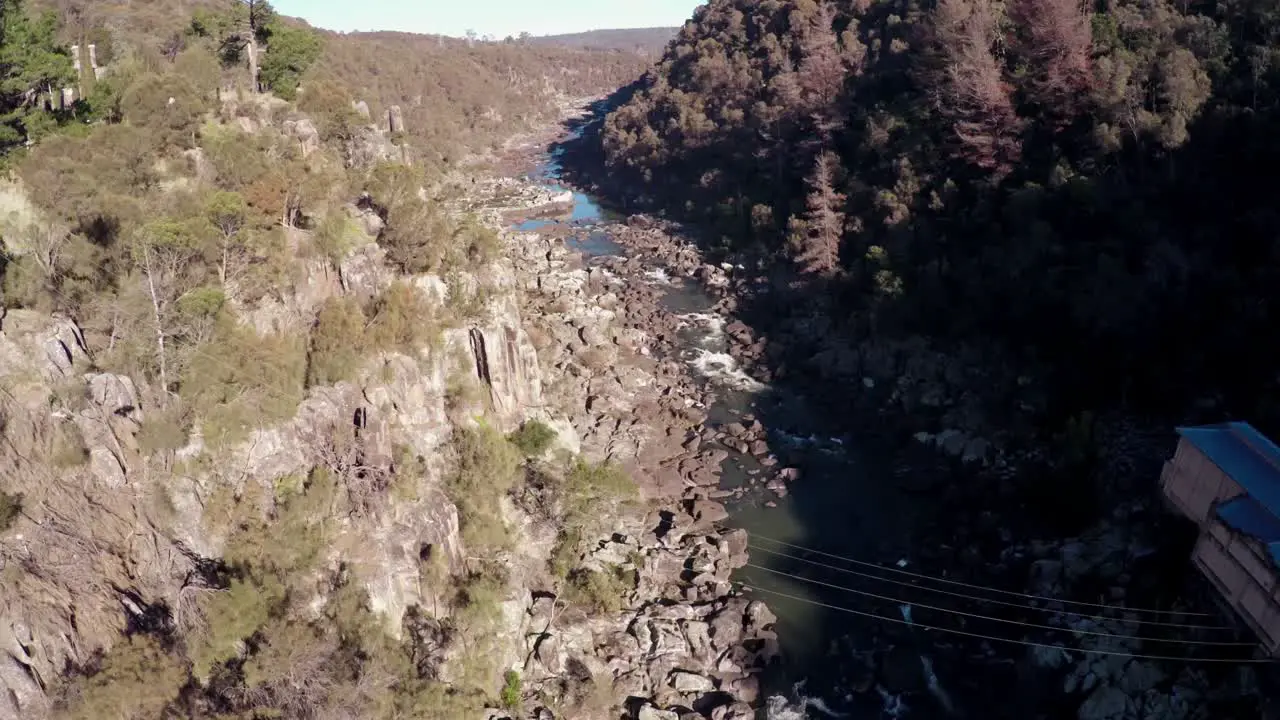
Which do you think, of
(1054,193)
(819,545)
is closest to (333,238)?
(819,545)

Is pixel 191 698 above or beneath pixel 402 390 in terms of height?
beneath

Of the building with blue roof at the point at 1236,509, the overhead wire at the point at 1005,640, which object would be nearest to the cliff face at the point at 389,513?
the overhead wire at the point at 1005,640

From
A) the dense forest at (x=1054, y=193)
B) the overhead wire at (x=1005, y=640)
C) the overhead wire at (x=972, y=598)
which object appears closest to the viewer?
the overhead wire at (x=1005, y=640)

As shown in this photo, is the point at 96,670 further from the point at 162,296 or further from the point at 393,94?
the point at 393,94

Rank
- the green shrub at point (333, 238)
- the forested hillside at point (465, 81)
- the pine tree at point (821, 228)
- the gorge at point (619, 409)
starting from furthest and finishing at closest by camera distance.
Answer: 1. the forested hillside at point (465, 81)
2. the pine tree at point (821, 228)
3. the green shrub at point (333, 238)
4. the gorge at point (619, 409)

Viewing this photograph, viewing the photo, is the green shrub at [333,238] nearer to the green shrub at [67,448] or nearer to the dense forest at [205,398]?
the dense forest at [205,398]

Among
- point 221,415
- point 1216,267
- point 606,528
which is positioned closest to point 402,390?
point 221,415
